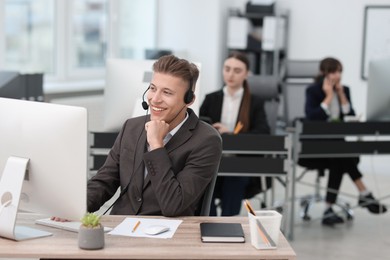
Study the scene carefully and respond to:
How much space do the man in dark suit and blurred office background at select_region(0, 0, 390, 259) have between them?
261 cm

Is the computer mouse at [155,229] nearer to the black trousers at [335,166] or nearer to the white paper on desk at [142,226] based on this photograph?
the white paper on desk at [142,226]

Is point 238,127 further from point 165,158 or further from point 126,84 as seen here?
point 165,158

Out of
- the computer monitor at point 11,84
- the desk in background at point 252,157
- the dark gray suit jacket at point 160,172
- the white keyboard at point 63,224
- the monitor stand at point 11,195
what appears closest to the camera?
the monitor stand at point 11,195

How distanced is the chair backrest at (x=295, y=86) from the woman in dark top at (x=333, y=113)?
52 cm

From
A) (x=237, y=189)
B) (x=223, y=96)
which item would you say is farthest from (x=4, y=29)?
(x=237, y=189)

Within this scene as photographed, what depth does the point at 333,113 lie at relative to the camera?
16.7 ft

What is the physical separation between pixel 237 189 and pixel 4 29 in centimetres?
228

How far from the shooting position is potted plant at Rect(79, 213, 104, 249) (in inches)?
78.3

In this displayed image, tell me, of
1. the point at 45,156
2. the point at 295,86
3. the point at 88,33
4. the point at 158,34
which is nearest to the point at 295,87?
the point at 295,86

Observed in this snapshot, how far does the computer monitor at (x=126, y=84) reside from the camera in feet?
11.7

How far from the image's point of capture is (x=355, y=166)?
5.02 meters

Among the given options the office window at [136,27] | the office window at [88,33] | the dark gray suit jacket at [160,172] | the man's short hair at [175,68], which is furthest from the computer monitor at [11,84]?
the office window at [136,27]

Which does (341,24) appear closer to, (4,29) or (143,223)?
(4,29)

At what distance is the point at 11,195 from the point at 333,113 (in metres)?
3.37
